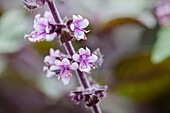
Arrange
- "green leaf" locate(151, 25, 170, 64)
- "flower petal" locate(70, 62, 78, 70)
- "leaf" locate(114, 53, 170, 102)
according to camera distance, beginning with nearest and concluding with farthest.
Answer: "flower petal" locate(70, 62, 78, 70) < "green leaf" locate(151, 25, 170, 64) < "leaf" locate(114, 53, 170, 102)

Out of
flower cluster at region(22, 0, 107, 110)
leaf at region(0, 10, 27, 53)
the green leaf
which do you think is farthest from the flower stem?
leaf at region(0, 10, 27, 53)

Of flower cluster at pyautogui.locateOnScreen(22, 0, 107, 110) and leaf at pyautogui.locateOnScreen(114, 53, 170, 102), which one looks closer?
flower cluster at pyautogui.locateOnScreen(22, 0, 107, 110)

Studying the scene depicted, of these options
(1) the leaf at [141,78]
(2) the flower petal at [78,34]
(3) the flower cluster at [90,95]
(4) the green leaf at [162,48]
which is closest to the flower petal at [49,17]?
(2) the flower petal at [78,34]

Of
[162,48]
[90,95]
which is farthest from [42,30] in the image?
[162,48]

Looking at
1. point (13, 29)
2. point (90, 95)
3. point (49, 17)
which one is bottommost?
point (90, 95)

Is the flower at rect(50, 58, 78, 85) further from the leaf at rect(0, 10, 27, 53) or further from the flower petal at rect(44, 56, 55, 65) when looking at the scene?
the leaf at rect(0, 10, 27, 53)

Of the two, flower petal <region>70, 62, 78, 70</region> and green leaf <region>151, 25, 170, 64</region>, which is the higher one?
green leaf <region>151, 25, 170, 64</region>

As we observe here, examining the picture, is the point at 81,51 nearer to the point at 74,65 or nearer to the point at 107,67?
the point at 74,65

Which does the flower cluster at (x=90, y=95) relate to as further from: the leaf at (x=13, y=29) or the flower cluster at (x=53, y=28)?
the leaf at (x=13, y=29)
